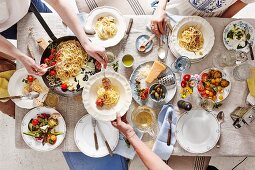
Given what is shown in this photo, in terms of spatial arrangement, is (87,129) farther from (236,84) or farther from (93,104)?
(236,84)

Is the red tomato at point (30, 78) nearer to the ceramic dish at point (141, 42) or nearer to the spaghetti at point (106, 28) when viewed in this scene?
the spaghetti at point (106, 28)

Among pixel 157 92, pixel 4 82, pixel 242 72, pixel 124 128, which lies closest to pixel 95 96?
pixel 124 128

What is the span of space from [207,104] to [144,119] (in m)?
0.34

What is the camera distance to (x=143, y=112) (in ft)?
6.44

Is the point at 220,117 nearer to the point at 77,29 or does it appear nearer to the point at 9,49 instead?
the point at 77,29

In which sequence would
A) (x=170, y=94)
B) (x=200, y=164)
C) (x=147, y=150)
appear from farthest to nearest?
(x=200, y=164) < (x=170, y=94) < (x=147, y=150)

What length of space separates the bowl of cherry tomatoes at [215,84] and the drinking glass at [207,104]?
2 cm

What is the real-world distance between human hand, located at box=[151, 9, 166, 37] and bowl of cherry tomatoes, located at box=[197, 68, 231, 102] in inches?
12.3

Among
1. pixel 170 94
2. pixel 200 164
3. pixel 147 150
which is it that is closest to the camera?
pixel 147 150

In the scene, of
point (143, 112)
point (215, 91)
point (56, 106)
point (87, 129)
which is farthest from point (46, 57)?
point (215, 91)

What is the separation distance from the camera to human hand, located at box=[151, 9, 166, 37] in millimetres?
1977

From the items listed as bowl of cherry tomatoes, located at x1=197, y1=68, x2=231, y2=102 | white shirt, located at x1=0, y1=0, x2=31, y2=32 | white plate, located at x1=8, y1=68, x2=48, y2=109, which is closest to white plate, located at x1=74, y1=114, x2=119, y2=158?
white plate, located at x1=8, y1=68, x2=48, y2=109

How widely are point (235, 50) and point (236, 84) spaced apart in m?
0.18

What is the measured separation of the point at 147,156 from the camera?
6.07 ft
